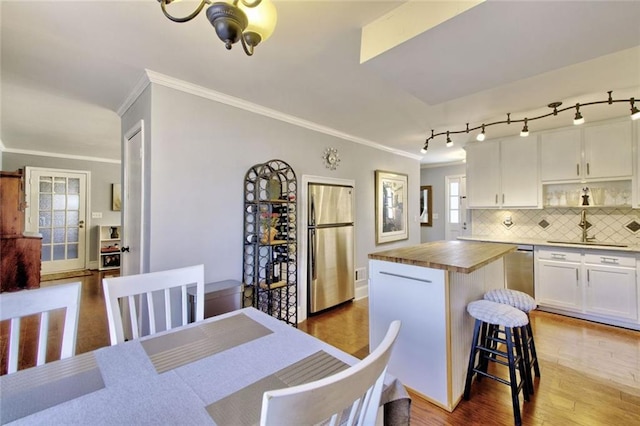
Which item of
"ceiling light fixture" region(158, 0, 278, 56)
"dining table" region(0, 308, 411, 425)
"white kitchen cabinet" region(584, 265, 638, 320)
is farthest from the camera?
"white kitchen cabinet" region(584, 265, 638, 320)

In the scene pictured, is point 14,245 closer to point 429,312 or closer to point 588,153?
point 429,312

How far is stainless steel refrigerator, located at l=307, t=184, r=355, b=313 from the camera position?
11.4 ft

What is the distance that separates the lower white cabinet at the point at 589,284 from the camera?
9.91 feet

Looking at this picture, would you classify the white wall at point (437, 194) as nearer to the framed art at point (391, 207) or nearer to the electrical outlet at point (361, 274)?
the framed art at point (391, 207)

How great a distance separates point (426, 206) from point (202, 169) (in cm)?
568

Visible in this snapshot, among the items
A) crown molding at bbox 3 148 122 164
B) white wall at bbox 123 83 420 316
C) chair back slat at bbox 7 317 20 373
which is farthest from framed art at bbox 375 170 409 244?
crown molding at bbox 3 148 122 164

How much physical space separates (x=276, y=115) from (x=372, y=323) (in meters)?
2.39

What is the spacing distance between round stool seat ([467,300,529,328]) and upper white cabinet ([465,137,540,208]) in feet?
8.96

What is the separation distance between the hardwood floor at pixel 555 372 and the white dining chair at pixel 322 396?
1.56 meters

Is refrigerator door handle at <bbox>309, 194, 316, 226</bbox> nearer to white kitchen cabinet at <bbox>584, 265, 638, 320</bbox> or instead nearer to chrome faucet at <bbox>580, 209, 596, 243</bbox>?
white kitchen cabinet at <bbox>584, 265, 638, 320</bbox>

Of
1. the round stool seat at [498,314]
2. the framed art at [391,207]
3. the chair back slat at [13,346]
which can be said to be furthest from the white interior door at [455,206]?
the chair back slat at [13,346]

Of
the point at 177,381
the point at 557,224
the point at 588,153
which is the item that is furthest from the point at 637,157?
the point at 177,381

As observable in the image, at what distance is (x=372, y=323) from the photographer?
228cm

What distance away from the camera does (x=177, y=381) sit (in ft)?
2.89
